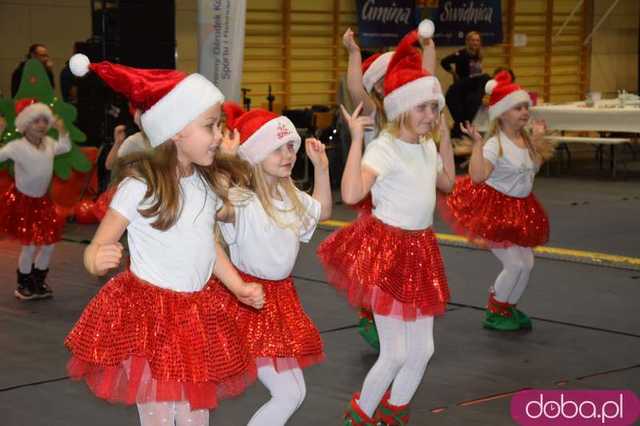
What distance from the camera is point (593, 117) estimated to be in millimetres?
14023

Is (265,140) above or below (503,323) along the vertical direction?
above

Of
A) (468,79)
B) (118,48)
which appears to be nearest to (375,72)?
(118,48)

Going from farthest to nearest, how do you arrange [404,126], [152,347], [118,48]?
[118,48], [404,126], [152,347]

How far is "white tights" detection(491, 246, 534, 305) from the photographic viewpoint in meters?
6.31

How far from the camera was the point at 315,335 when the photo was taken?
3984 mm

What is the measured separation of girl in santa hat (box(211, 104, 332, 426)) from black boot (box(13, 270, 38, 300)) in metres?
3.60

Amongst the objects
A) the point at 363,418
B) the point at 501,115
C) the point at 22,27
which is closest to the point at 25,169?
the point at 501,115

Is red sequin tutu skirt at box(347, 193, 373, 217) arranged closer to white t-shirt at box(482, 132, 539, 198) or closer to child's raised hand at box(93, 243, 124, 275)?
white t-shirt at box(482, 132, 539, 198)

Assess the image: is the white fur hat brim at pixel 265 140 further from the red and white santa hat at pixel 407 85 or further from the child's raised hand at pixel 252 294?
the red and white santa hat at pixel 407 85

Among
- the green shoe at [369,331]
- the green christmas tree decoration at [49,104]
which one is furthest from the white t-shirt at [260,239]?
the green christmas tree decoration at [49,104]

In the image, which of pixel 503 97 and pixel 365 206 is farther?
pixel 503 97

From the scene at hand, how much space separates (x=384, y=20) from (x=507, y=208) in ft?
32.6

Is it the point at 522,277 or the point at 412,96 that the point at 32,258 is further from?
the point at 412,96

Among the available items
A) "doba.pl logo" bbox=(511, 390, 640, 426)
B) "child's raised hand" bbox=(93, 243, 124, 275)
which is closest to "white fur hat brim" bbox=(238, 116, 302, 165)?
"child's raised hand" bbox=(93, 243, 124, 275)
